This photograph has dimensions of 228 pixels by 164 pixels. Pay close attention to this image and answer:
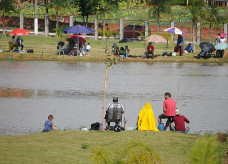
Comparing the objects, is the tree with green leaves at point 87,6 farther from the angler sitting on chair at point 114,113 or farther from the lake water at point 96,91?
the angler sitting on chair at point 114,113

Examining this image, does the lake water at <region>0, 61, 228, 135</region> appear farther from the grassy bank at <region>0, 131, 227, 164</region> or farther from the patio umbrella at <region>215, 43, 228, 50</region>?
the grassy bank at <region>0, 131, 227, 164</region>

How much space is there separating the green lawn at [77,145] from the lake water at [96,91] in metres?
2.37

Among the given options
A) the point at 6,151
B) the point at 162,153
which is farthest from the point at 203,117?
the point at 6,151

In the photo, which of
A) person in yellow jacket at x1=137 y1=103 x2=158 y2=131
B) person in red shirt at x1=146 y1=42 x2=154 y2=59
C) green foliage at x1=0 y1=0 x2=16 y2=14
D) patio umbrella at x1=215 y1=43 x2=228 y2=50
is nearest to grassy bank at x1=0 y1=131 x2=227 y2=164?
person in yellow jacket at x1=137 y1=103 x2=158 y2=131

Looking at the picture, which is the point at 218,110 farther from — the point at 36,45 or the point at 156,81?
the point at 36,45

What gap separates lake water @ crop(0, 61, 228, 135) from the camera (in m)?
17.7

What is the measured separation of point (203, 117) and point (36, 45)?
25.7 meters

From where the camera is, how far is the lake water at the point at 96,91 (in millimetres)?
17672

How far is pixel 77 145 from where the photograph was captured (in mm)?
12461

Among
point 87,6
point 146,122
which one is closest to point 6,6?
point 87,6

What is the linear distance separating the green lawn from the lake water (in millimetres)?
2368

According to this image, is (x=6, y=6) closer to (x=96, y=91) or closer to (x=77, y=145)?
(x=96, y=91)

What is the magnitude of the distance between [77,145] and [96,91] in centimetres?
1165

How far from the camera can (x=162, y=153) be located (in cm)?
1193
